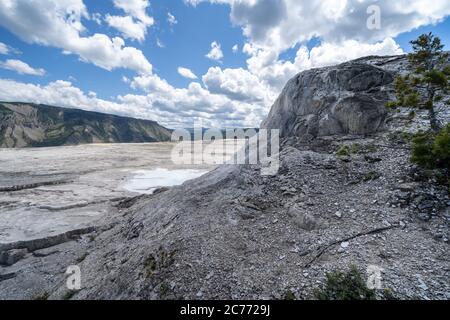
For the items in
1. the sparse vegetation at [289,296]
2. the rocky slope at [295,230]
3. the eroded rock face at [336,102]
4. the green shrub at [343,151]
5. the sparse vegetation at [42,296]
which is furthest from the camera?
the eroded rock face at [336,102]

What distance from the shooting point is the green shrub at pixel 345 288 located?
7273 millimetres

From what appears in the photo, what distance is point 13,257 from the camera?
16.7 meters

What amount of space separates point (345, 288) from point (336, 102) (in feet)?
48.2

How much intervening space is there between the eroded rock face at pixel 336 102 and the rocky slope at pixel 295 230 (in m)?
Result: 0.10

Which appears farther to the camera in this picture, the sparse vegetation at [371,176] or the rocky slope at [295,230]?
the sparse vegetation at [371,176]

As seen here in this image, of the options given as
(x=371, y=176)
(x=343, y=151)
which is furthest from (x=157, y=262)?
(x=343, y=151)

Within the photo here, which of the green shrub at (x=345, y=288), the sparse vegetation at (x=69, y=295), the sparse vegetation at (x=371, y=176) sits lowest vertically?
the sparse vegetation at (x=69, y=295)

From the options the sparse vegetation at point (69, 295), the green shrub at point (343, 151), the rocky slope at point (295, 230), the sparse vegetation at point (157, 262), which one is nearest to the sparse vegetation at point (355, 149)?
the green shrub at point (343, 151)

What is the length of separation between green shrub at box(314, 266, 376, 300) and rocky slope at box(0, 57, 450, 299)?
0.29 metres

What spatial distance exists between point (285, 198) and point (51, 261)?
15.5 m

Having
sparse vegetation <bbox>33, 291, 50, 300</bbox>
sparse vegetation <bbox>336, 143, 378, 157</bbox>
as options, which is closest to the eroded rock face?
sparse vegetation <bbox>336, 143, 378, 157</bbox>

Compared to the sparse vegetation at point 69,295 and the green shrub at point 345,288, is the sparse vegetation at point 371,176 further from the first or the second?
the sparse vegetation at point 69,295

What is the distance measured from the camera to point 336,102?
61.6 ft

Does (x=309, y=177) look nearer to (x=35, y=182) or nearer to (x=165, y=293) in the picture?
(x=165, y=293)
